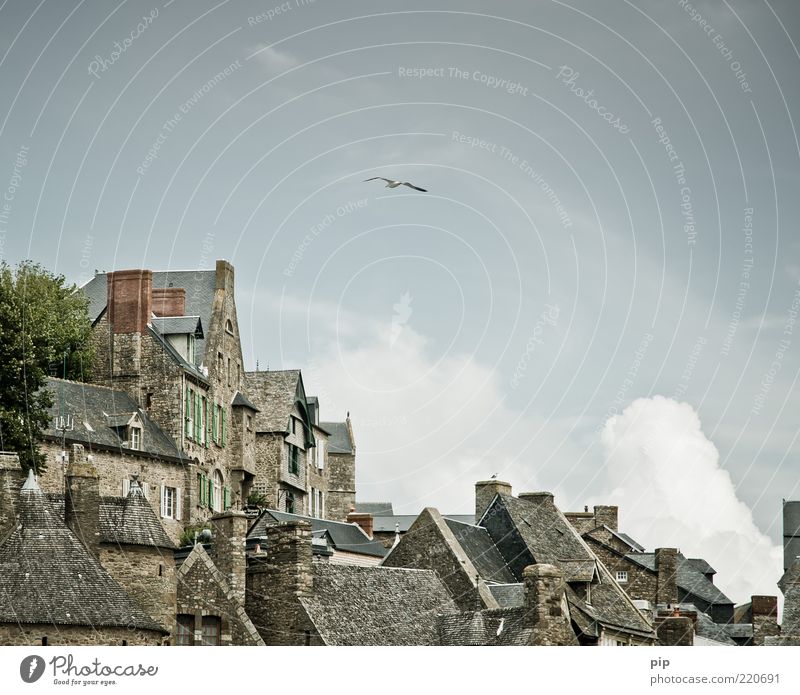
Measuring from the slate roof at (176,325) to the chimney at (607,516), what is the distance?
905 inches

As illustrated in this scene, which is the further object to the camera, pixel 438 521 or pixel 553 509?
pixel 553 509

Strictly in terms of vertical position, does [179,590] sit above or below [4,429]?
below

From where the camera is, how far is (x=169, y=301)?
2916 inches

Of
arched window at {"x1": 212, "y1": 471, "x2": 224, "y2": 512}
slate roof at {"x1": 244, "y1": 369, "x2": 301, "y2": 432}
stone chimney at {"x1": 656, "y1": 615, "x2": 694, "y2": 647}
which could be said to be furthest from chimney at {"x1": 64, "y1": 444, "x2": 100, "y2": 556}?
slate roof at {"x1": 244, "y1": 369, "x2": 301, "y2": 432}

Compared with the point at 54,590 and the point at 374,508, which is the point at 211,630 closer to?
the point at 54,590

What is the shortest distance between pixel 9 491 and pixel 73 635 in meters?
5.77

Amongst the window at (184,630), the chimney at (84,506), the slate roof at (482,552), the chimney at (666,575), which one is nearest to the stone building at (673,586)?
the chimney at (666,575)

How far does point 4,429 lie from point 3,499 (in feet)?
53.0

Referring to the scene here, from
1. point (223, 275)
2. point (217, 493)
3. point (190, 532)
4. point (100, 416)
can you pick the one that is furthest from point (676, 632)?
point (223, 275)

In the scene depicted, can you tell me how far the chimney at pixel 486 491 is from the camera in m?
57.7

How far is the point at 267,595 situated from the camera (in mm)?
38625

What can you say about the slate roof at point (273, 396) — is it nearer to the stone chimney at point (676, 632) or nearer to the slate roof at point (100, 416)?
the slate roof at point (100, 416)
